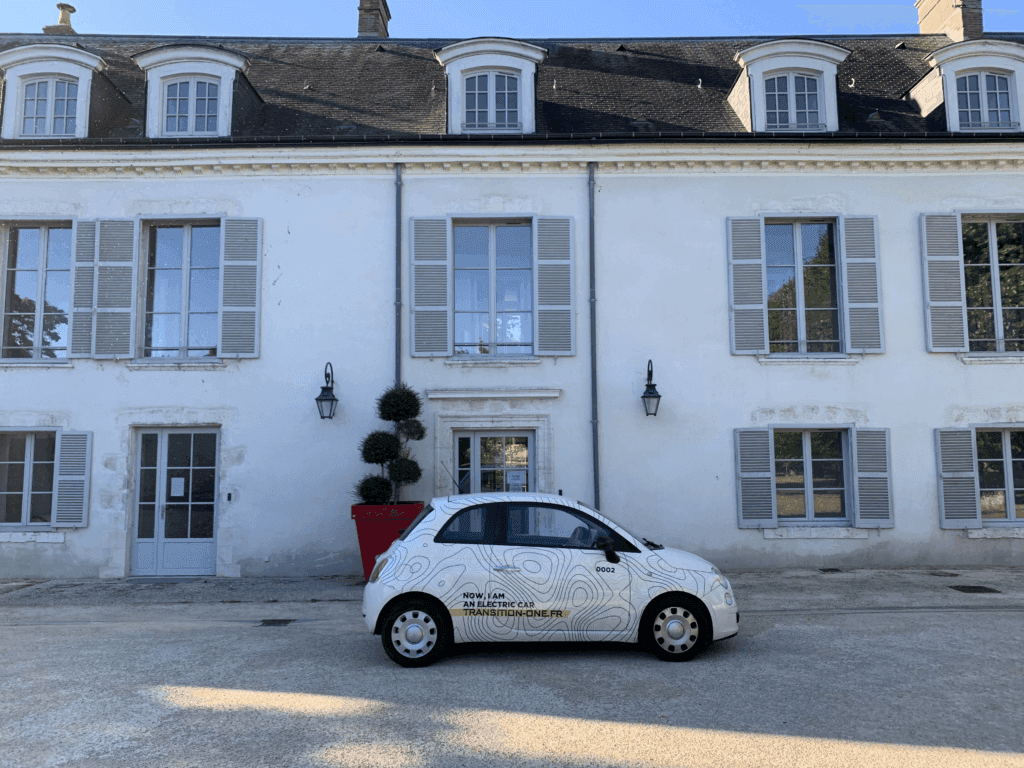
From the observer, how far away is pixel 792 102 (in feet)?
36.5

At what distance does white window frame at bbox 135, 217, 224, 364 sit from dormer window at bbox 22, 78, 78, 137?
6.28 feet

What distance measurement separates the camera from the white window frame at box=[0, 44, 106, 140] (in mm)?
10711

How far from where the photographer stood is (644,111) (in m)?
11.5

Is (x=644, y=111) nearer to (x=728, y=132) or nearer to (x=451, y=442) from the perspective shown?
(x=728, y=132)

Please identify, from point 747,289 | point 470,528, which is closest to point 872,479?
point 747,289

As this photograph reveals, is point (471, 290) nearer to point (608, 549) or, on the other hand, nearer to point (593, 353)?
point (593, 353)

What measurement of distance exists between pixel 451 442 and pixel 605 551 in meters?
4.77

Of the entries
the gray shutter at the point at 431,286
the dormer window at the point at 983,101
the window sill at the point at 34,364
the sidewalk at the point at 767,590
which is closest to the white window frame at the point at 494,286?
the gray shutter at the point at 431,286

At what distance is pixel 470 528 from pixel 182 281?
702 centimetres

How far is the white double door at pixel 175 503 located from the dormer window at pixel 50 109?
15.2 ft

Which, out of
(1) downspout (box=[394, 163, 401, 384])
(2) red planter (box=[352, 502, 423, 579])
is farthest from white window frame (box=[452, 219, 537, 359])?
(2) red planter (box=[352, 502, 423, 579])

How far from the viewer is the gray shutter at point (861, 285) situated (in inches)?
409

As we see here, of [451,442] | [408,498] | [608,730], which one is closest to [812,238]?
[451,442]

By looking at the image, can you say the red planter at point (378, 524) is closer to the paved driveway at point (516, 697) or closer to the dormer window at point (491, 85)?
the paved driveway at point (516, 697)
